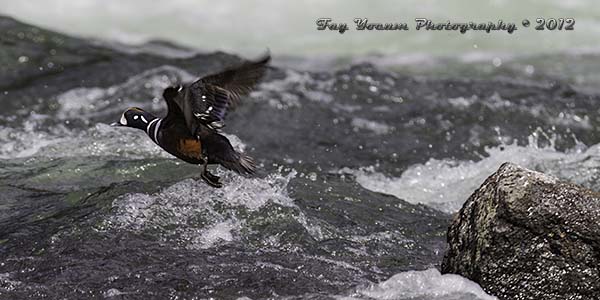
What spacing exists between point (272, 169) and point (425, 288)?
2839mm

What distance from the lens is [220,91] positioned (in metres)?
5.31

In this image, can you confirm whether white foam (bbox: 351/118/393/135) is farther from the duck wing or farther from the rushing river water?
the duck wing

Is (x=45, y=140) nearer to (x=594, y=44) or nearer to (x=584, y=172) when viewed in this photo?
(x=584, y=172)

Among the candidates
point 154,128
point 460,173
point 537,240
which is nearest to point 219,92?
point 154,128

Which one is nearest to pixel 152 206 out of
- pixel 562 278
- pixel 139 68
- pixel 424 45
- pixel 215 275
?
pixel 215 275

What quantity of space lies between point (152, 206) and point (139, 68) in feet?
15.6

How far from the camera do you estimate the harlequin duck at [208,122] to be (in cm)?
520

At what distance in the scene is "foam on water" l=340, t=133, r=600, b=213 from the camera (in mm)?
6801

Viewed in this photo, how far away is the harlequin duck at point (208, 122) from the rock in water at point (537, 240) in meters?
1.44

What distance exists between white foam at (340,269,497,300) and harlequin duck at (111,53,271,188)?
1.15m

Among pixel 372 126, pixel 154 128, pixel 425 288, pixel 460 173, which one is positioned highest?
pixel 154 128

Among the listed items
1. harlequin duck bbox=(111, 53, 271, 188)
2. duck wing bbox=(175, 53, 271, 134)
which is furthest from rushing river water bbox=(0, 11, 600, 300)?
duck wing bbox=(175, 53, 271, 134)

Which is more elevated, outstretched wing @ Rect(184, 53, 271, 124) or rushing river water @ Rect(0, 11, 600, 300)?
outstretched wing @ Rect(184, 53, 271, 124)

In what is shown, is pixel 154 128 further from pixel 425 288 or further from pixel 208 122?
pixel 425 288
